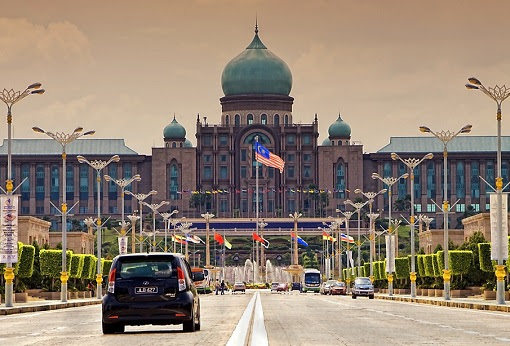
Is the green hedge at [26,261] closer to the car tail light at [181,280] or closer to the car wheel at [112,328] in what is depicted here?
the car wheel at [112,328]

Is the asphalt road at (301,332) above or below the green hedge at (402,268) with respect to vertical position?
below

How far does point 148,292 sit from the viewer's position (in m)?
35.5

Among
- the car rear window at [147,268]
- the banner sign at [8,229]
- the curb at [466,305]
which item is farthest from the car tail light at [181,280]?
the banner sign at [8,229]

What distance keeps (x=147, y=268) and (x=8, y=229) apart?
97.3ft

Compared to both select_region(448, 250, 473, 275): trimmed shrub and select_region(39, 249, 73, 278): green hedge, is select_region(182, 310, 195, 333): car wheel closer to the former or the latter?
select_region(39, 249, 73, 278): green hedge

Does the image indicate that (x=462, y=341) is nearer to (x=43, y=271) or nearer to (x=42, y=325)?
(x=42, y=325)

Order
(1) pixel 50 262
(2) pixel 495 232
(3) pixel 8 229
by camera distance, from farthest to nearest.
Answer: (1) pixel 50 262, (2) pixel 495 232, (3) pixel 8 229

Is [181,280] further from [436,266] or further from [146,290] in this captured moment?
[436,266]

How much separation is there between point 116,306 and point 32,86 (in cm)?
3339

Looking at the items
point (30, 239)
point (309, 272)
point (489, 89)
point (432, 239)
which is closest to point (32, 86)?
point (489, 89)

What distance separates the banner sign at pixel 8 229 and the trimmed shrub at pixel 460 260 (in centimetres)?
3551

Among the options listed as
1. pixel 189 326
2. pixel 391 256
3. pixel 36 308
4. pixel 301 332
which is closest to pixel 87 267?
pixel 391 256

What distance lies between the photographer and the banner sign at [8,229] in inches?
2525

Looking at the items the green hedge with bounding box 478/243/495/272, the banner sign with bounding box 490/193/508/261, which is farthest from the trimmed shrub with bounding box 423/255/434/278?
the banner sign with bounding box 490/193/508/261
